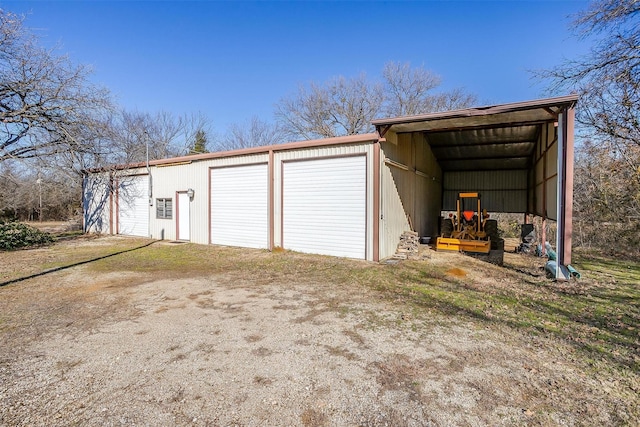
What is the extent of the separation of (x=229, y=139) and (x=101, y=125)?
879 inches

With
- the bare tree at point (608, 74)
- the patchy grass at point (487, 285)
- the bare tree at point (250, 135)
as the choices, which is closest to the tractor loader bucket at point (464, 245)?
the patchy grass at point (487, 285)

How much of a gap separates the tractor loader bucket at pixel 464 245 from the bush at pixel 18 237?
583 inches

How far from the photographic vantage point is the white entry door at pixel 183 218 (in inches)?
508

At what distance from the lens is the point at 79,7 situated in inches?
324

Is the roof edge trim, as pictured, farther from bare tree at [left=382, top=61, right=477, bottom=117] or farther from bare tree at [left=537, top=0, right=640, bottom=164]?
bare tree at [left=382, top=61, right=477, bottom=117]

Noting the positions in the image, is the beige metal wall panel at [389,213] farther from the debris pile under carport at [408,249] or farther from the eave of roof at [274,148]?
the eave of roof at [274,148]

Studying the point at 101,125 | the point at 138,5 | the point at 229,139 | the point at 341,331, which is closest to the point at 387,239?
the point at 341,331

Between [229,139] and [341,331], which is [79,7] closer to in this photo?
[341,331]

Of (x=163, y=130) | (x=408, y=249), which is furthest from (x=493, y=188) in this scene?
(x=163, y=130)

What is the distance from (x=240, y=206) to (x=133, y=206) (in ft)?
21.9

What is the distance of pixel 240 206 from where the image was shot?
445 inches

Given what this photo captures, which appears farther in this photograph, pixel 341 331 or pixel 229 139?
pixel 229 139

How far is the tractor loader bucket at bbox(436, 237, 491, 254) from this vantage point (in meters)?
10.3

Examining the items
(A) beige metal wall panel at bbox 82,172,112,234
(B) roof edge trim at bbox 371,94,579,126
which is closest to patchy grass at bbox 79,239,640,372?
(B) roof edge trim at bbox 371,94,579,126
